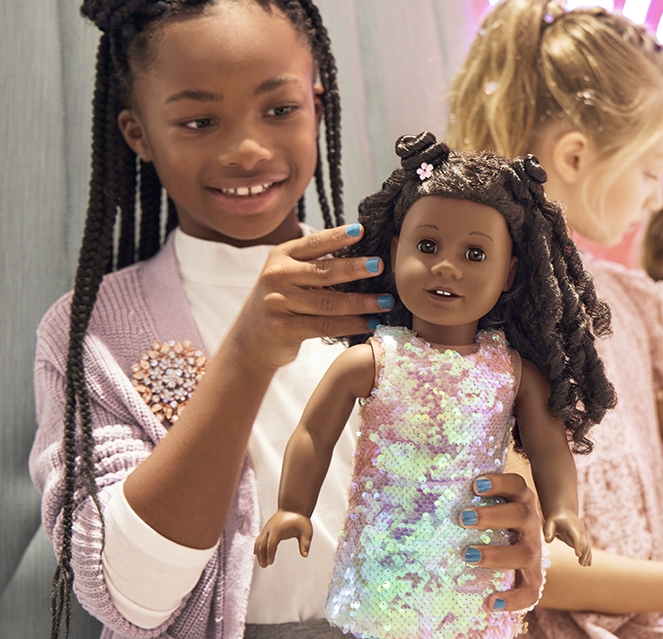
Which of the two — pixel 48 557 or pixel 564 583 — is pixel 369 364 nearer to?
pixel 564 583

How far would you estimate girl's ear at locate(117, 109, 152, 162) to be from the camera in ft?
3.06

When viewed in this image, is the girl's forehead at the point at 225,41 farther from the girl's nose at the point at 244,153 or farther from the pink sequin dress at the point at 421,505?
the pink sequin dress at the point at 421,505

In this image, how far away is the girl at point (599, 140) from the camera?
3.30ft

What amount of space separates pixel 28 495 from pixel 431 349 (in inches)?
26.3

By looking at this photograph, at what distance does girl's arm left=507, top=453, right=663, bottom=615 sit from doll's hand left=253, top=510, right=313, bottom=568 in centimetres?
42

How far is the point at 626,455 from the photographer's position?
1.03m

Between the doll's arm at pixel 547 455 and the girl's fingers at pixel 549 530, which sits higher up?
the doll's arm at pixel 547 455

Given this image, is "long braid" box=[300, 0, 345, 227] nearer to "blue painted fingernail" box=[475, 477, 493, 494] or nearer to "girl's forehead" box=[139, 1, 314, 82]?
"girl's forehead" box=[139, 1, 314, 82]

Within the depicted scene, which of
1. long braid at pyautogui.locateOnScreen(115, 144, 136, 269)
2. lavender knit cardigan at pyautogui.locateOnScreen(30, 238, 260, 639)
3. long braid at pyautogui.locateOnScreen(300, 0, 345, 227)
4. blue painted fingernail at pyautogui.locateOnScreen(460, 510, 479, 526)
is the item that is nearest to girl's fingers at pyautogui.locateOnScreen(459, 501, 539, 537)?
blue painted fingernail at pyautogui.locateOnScreen(460, 510, 479, 526)

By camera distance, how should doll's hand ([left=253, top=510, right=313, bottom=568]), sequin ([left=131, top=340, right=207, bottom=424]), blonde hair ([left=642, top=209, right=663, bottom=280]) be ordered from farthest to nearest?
blonde hair ([left=642, top=209, right=663, bottom=280]), sequin ([left=131, top=340, right=207, bottom=424]), doll's hand ([left=253, top=510, right=313, bottom=568])

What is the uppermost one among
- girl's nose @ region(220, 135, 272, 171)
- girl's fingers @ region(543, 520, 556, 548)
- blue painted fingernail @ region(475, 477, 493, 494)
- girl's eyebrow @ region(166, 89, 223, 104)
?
girl's eyebrow @ region(166, 89, 223, 104)

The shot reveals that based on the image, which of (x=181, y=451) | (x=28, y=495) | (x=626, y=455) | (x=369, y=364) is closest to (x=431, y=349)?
(x=369, y=364)

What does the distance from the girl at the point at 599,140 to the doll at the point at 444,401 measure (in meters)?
0.42

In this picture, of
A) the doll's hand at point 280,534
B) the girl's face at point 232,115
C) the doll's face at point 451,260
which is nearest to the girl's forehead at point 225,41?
the girl's face at point 232,115
